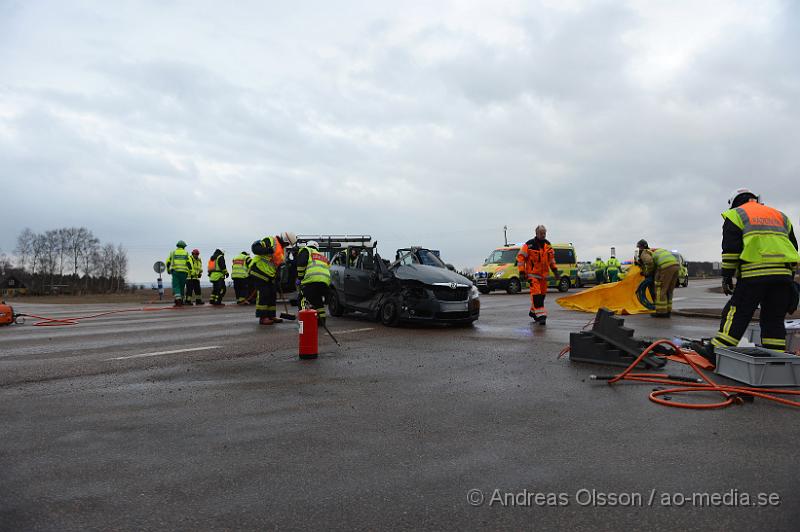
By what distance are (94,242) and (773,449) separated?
93.3 metres

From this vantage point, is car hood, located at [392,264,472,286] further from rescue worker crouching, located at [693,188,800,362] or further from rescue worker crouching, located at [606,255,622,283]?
rescue worker crouching, located at [606,255,622,283]

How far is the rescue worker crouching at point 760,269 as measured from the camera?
5926 millimetres

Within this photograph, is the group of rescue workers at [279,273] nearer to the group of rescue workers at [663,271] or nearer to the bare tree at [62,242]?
the group of rescue workers at [663,271]

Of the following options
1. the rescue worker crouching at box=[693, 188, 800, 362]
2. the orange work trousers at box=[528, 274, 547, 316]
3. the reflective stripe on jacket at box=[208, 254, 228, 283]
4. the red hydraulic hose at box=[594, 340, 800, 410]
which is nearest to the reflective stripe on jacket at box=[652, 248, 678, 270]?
the orange work trousers at box=[528, 274, 547, 316]

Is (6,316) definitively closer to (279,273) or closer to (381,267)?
(279,273)

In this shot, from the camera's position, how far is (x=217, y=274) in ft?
65.6

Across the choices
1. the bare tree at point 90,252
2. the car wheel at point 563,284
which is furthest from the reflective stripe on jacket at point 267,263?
the bare tree at point 90,252

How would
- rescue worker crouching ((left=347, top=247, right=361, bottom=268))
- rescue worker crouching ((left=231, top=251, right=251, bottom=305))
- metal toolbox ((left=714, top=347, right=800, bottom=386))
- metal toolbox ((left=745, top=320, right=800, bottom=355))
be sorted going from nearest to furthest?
metal toolbox ((left=714, top=347, right=800, bottom=386)) → metal toolbox ((left=745, top=320, right=800, bottom=355)) → rescue worker crouching ((left=347, top=247, right=361, bottom=268)) → rescue worker crouching ((left=231, top=251, right=251, bottom=305))

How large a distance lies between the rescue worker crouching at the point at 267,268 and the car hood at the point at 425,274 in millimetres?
2385

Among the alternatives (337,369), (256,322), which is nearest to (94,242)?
(256,322)

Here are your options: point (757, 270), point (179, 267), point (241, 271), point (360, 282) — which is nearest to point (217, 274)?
point (179, 267)

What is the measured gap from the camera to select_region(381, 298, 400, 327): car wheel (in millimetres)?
11039

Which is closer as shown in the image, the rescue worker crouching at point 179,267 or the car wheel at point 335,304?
the car wheel at point 335,304

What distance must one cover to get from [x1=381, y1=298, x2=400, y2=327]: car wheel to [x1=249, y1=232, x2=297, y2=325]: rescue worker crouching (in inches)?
89.0
